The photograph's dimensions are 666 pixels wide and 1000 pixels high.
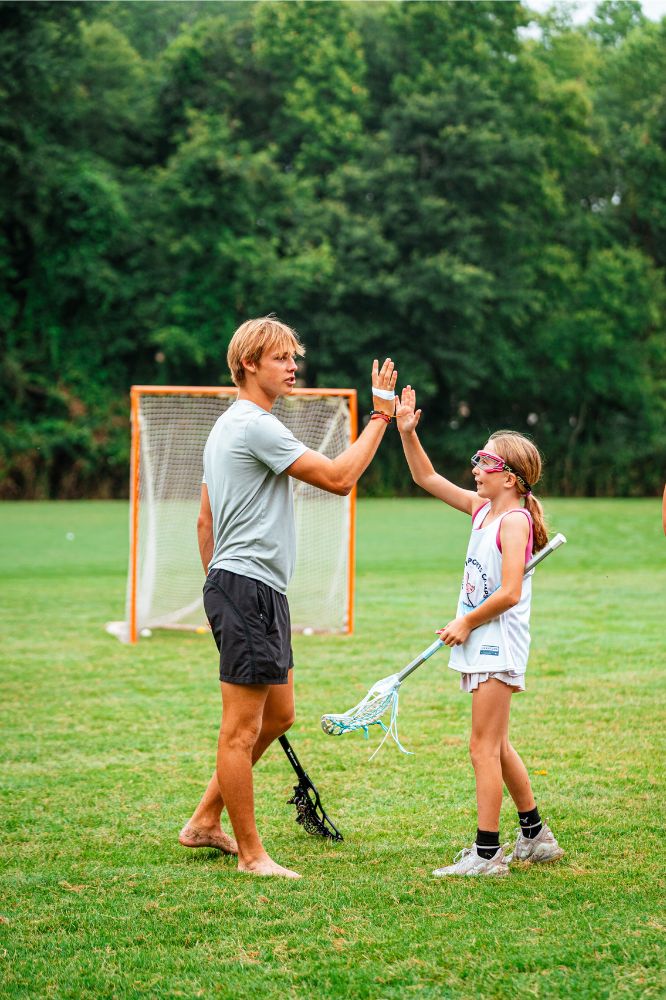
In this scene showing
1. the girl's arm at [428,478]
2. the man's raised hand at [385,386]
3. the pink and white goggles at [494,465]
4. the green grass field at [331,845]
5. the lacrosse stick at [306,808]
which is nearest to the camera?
the green grass field at [331,845]

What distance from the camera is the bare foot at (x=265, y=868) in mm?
4203

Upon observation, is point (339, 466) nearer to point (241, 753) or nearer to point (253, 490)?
point (253, 490)

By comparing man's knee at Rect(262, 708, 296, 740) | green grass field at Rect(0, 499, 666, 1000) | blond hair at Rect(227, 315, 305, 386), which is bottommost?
green grass field at Rect(0, 499, 666, 1000)

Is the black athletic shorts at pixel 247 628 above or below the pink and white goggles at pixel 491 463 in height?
below

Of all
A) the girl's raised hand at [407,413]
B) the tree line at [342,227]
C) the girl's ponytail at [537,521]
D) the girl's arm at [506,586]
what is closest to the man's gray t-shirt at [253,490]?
the girl's raised hand at [407,413]

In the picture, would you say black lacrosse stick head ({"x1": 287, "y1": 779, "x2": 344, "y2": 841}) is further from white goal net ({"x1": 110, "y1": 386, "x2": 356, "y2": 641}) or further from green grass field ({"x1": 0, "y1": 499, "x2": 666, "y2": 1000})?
white goal net ({"x1": 110, "y1": 386, "x2": 356, "y2": 641})

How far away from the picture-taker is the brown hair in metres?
4.31

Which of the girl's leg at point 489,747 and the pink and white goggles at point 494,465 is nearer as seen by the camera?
the girl's leg at point 489,747

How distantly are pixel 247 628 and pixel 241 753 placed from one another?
46 centimetres

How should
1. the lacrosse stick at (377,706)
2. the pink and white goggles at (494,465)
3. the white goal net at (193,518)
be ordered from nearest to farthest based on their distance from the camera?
1. the pink and white goggles at (494,465)
2. the lacrosse stick at (377,706)
3. the white goal net at (193,518)

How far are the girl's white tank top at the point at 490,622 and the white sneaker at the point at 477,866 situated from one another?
0.66 metres

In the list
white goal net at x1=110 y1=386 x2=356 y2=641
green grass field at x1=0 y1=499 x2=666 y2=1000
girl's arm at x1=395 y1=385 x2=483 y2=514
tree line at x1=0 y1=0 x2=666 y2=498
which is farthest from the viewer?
tree line at x1=0 y1=0 x2=666 y2=498

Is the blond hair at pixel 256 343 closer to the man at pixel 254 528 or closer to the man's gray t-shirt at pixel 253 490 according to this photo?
the man at pixel 254 528

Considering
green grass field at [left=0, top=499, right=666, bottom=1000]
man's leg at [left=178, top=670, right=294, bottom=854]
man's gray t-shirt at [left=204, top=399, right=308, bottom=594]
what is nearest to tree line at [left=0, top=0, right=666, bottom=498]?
green grass field at [left=0, top=499, right=666, bottom=1000]
